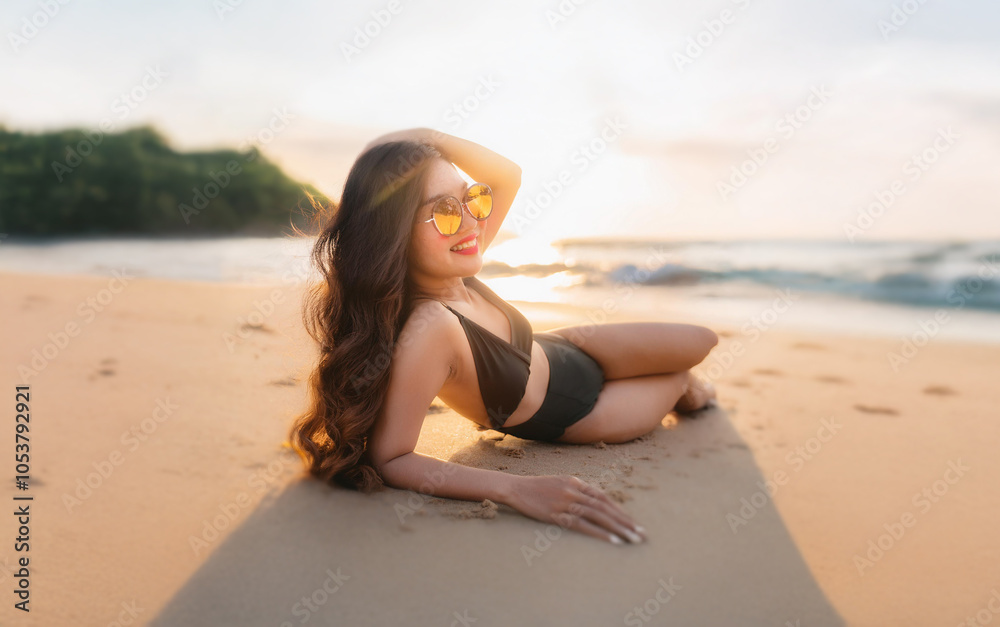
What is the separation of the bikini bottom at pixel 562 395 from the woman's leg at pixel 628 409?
51 mm

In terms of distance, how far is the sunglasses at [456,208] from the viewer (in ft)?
7.91

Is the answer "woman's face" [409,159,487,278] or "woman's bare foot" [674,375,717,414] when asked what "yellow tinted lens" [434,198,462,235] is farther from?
"woman's bare foot" [674,375,717,414]

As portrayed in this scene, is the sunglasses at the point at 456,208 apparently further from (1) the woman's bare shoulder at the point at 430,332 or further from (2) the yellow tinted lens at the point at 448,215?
(1) the woman's bare shoulder at the point at 430,332

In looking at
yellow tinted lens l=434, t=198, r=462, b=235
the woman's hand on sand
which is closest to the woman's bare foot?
the woman's hand on sand

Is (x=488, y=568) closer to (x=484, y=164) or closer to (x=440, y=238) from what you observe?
(x=440, y=238)

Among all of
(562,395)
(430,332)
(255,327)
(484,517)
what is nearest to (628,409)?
(562,395)

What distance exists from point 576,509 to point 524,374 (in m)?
0.63

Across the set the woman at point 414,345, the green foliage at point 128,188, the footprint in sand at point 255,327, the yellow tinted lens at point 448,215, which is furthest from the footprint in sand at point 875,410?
the green foliage at point 128,188

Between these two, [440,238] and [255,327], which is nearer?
[440,238]

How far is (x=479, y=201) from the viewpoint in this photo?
8.30 feet

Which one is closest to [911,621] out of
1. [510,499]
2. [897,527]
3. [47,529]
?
[897,527]

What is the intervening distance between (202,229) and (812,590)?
2282cm

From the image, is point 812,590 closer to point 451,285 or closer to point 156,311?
point 451,285

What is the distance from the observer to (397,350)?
2.28 metres
